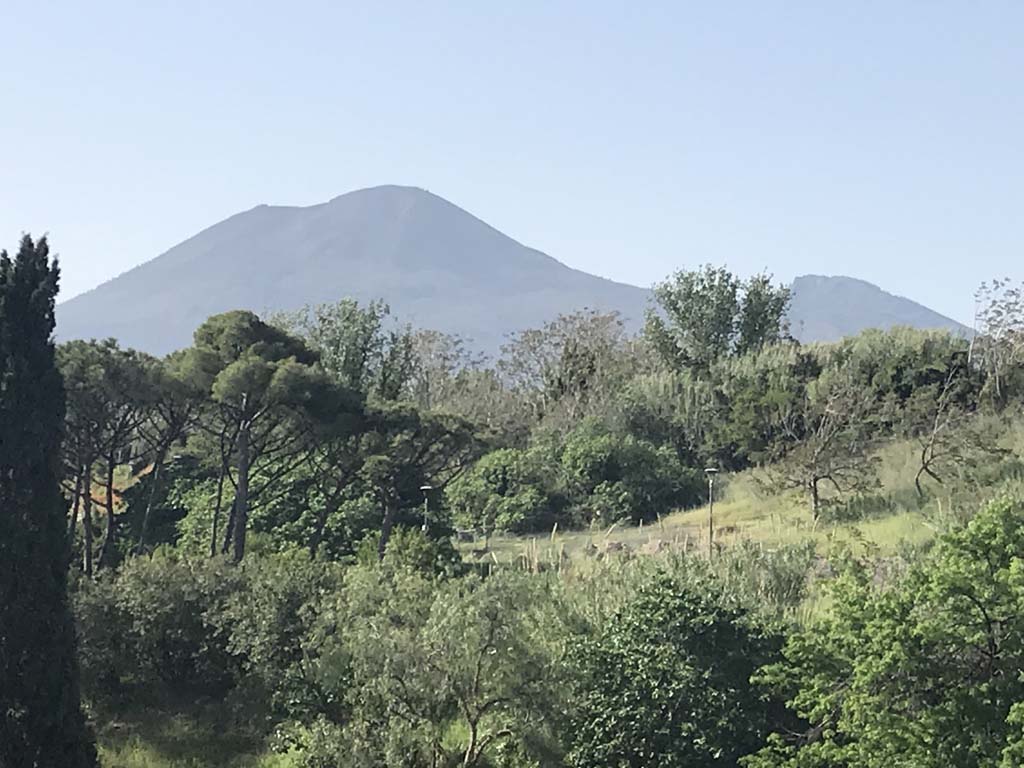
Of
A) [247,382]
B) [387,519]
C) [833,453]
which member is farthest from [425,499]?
[833,453]

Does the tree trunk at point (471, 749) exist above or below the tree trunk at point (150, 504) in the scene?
below

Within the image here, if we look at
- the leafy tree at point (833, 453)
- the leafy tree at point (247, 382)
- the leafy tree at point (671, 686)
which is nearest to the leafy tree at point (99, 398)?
the leafy tree at point (247, 382)

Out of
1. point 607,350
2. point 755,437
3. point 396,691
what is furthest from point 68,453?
point 607,350

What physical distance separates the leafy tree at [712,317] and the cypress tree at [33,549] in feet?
100

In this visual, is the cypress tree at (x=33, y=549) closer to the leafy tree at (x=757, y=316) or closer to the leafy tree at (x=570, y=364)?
the leafy tree at (x=570, y=364)

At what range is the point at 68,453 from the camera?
65.4ft

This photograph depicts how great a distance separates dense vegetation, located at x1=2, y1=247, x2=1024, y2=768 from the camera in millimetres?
9969

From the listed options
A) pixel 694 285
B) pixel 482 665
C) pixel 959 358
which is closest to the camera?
pixel 482 665

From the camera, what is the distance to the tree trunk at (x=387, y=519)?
22625 mm

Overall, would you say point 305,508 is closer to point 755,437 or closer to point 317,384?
point 317,384

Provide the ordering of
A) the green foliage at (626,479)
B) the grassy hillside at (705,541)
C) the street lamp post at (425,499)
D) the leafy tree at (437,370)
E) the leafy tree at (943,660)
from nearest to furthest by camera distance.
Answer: the leafy tree at (943,660) < the grassy hillside at (705,541) < the street lamp post at (425,499) < the green foliage at (626,479) < the leafy tree at (437,370)

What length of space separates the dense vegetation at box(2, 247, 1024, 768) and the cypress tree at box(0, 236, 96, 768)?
6.65ft

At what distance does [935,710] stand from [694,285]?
3470 centimetres

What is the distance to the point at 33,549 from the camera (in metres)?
13.7
